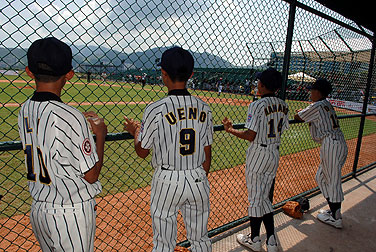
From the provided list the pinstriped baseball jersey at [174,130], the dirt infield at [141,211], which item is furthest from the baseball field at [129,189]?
the pinstriped baseball jersey at [174,130]

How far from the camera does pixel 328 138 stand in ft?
11.4

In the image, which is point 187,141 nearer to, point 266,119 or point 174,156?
point 174,156

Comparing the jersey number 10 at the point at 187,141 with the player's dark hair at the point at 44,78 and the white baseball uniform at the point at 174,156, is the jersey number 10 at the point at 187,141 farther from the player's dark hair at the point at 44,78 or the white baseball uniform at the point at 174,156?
the player's dark hair at the point at 44,78

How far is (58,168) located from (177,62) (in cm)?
100

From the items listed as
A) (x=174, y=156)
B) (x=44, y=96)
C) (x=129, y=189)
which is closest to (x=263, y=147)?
(x=174, y=156)

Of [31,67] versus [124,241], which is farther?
[124,241]

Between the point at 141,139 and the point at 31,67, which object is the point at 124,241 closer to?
the point at 141,139

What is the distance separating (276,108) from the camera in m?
2.83

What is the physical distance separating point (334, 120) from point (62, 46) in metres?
3.38

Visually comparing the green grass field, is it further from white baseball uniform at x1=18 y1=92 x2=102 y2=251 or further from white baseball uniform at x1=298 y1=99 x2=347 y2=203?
white baseball uniform at x1=298 y1=99 x2=347 y2=203

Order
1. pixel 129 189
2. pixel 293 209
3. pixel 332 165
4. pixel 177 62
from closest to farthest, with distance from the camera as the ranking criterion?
1. pixel 177 62
2. pixel 332 165
3. pixel 293 209
4. pixel 129 189

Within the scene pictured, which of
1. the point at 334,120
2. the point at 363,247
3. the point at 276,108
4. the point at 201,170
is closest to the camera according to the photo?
the point at 201,170

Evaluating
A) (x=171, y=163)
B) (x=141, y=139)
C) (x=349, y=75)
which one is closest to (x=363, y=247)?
(x=171, y=163)

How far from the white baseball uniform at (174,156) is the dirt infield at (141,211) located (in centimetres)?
127
